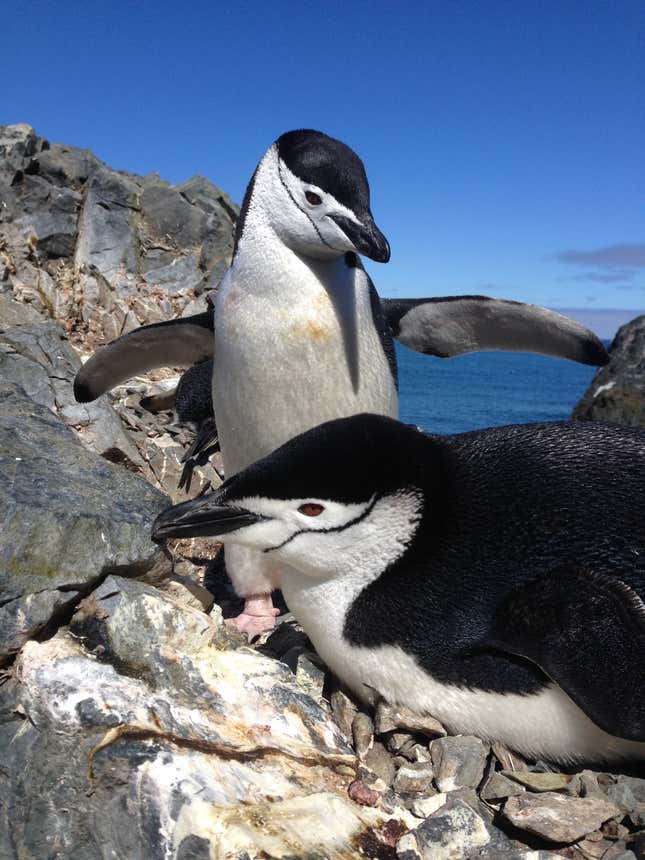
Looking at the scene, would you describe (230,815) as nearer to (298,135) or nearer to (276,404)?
(276,404)

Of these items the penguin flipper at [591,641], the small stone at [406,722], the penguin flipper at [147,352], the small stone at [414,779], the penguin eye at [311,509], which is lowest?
the small stone at [414,779]

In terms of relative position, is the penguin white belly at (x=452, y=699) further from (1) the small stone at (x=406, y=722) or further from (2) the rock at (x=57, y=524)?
(2) the rock at (x=57, y=524)

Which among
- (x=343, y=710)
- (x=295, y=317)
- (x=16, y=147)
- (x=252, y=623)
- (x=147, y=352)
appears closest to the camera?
(x=343, y=710)

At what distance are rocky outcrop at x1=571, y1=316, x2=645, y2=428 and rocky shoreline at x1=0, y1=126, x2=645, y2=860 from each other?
3234mm

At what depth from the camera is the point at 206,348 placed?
362 cm

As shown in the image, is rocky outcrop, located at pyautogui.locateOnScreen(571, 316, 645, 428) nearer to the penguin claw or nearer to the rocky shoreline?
the penguin claw

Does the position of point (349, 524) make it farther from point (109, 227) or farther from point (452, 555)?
point (109, 227)

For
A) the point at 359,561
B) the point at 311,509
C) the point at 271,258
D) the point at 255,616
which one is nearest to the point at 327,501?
the point at 311,509

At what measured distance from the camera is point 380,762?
193 cm

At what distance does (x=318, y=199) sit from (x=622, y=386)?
3.14 m

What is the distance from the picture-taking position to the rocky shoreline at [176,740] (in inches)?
58.3

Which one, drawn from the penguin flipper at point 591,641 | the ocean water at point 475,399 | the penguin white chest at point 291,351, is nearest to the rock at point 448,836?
the penguin flipper at point 591,641

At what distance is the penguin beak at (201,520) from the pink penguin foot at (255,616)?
1123 millimetres

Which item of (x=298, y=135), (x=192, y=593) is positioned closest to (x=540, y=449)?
(x=192, y=593)
